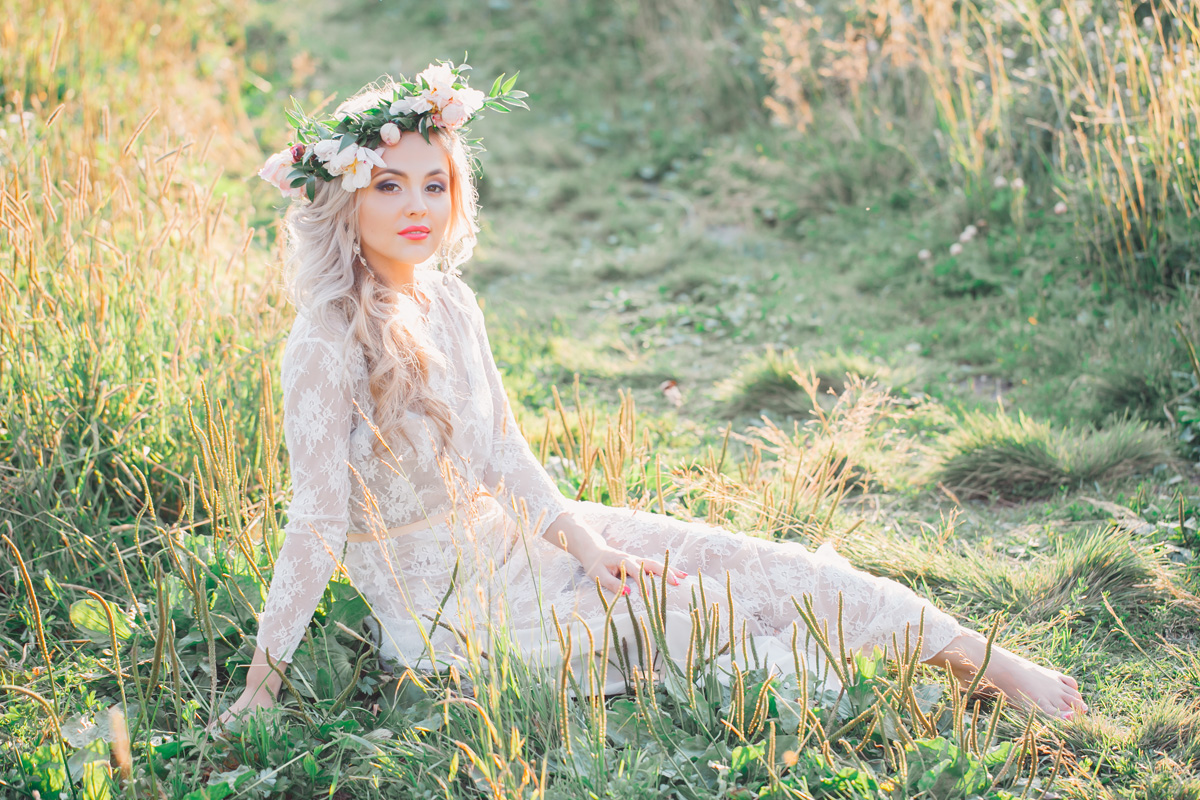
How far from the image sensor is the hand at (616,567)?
234 cm

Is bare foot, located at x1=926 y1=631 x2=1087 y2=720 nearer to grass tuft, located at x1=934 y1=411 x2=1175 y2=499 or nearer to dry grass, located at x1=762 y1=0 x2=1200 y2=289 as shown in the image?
grass tuft, located at x1=934 y1=411 x2=1175 y2=499

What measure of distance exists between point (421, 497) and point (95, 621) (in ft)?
3.05

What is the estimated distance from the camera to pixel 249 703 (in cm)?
219

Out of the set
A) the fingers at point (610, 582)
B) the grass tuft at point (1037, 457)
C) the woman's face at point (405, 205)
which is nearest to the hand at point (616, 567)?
the fingers at point (610, 582)

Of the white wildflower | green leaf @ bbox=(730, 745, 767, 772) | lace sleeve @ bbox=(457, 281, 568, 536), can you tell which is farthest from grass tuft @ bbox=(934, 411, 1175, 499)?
the white wildflower

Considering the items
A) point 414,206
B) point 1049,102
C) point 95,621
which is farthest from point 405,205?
point 1049,102

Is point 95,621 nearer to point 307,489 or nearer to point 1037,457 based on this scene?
point 307,489

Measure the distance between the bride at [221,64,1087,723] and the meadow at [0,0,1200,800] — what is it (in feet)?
0.43

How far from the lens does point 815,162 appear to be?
627cm

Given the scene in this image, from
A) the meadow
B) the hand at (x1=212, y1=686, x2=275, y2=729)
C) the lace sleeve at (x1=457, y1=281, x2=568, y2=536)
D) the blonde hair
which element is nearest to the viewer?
the meadow

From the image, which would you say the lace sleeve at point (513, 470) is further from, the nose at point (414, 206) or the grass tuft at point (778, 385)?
the grass tuft at point (778, 385)

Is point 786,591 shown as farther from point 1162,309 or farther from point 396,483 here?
point 1162,309

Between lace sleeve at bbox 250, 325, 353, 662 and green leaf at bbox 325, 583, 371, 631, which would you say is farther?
green leaf at bbox 325, 583, 371, 631

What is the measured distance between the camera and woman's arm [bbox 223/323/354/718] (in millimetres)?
2170
